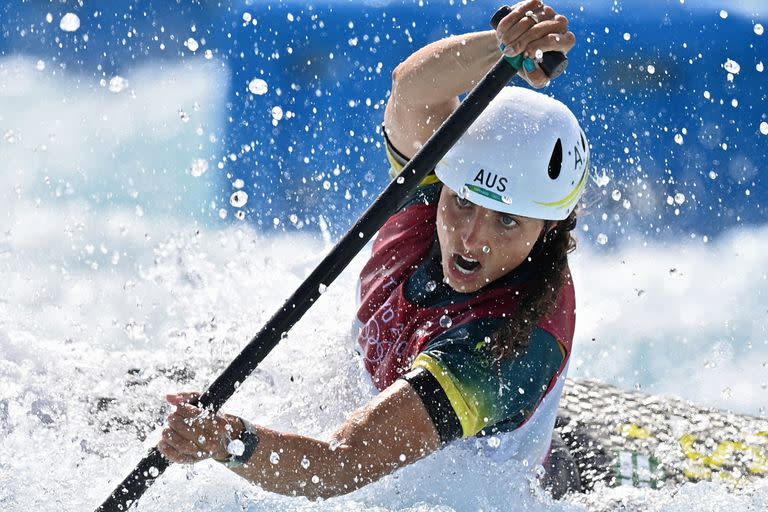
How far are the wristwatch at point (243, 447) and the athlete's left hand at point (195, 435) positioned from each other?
0.05 ft

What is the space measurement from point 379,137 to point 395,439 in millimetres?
3789

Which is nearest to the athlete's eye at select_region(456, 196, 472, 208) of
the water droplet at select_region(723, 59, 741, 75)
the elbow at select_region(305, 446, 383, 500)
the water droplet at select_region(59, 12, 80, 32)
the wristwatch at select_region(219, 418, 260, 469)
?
the elbow at select_region(305, 446, 383, 500)

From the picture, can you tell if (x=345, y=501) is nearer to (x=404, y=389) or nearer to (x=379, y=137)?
(x=404, y=389)

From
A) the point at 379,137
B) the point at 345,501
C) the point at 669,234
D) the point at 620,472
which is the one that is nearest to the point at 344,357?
the point at 345,501

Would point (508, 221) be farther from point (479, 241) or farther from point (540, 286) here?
point (540, 286)

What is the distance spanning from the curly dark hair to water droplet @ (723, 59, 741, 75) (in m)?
3.50

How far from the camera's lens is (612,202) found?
625cm

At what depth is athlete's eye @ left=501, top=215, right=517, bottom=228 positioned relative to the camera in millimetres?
2994

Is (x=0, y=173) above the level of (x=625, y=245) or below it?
above

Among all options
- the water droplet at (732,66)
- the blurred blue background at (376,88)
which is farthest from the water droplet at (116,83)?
the water droplet at (732,66)

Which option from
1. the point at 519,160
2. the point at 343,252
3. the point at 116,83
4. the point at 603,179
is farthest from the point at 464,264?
the point at 116,83

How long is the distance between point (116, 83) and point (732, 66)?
394 cm

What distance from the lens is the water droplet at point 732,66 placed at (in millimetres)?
6176

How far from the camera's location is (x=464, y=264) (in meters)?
3.09
